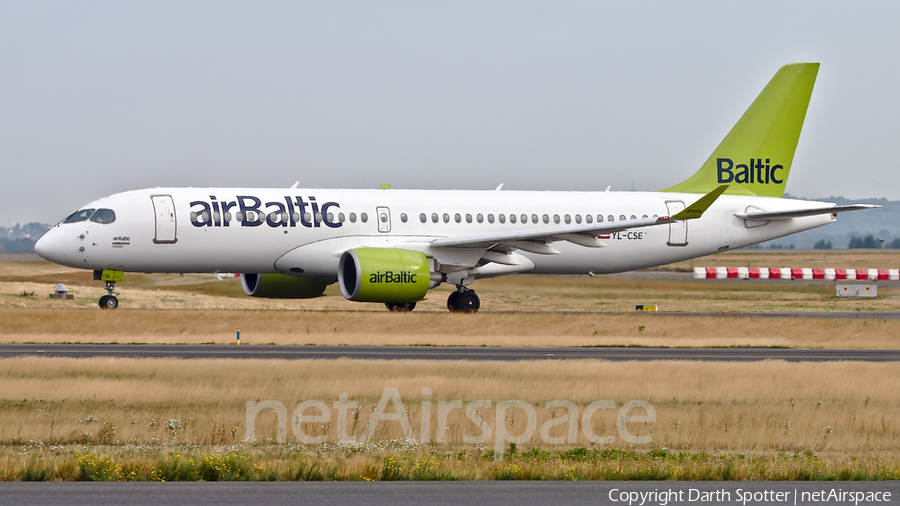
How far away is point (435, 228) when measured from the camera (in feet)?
120

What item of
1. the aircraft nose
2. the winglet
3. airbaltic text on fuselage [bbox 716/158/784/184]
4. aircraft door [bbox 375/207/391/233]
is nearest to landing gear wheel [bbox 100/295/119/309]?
the aircraft nose

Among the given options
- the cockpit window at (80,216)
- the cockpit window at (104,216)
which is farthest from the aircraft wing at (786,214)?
the cockpit window at (80,216)

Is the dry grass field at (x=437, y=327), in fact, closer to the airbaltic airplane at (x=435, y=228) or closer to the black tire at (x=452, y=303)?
the airbaltic airplane at (x=435, y=228)

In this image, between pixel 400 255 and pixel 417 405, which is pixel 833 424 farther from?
pixel 400 255

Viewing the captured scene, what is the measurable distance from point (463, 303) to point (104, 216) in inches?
470

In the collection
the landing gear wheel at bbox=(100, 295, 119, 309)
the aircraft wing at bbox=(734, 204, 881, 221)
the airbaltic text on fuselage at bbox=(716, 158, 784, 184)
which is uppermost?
the airbaltic text on fuselage at bbox=(716, 158, 784, 184)

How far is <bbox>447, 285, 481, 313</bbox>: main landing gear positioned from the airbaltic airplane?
0.16 feet

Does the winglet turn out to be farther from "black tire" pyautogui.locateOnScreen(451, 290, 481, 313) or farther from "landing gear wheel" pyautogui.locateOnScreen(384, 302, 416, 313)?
"landing gear wheel" pyautogui.locateOnScreen(384, 302, 416, 313)

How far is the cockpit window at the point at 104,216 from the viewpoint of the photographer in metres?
33.2

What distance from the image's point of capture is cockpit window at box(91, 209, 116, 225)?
3319cm

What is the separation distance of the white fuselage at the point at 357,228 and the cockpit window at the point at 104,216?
0.41 feet

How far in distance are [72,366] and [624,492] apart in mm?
13829

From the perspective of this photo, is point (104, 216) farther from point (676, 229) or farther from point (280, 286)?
point (676, 229)

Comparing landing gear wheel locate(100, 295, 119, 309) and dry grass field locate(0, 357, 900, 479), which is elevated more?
landing gear wheel locate(100, 295, 119, 309)
